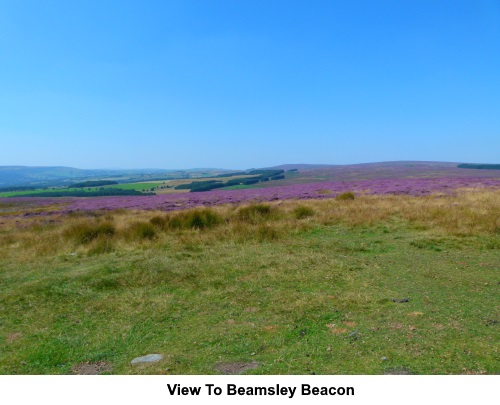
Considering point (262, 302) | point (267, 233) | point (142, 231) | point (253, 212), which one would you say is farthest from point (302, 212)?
point (262, 302)

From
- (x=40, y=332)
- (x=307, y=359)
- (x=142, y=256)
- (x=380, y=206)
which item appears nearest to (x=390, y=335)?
(x=307, y=359)

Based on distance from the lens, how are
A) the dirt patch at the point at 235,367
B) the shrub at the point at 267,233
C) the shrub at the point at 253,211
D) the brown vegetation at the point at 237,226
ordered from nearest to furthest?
the dirt patch at the point at 235,367, the brown vegetation at the point at 237,226, the shrub at the point at 267,233, the shrub at the point at 253,211

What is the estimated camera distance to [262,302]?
19.5 feet

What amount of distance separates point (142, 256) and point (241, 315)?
5452 millimetres

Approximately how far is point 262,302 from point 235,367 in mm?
2139

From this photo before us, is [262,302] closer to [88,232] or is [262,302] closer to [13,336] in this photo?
[13,336]

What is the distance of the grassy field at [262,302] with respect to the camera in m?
4.00

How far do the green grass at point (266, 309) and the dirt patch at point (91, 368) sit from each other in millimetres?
83

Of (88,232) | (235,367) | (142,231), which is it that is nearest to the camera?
(235,367)

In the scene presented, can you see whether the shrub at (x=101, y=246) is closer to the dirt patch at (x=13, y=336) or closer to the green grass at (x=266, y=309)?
the green grass at (x=266, y=309)

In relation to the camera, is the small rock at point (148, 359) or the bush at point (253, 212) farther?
the bush at point (253, 212)

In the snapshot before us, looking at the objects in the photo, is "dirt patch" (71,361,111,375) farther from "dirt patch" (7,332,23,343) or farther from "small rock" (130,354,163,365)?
"dirt patch" (7,332,23,343)

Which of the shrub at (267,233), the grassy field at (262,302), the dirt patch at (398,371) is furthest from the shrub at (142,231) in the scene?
the dirt patch at (398,371)

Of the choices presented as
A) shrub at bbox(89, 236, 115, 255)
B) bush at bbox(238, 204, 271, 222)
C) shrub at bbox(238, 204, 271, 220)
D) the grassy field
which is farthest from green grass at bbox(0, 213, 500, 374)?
shrub at bbox(238, 204, 271, 220)
